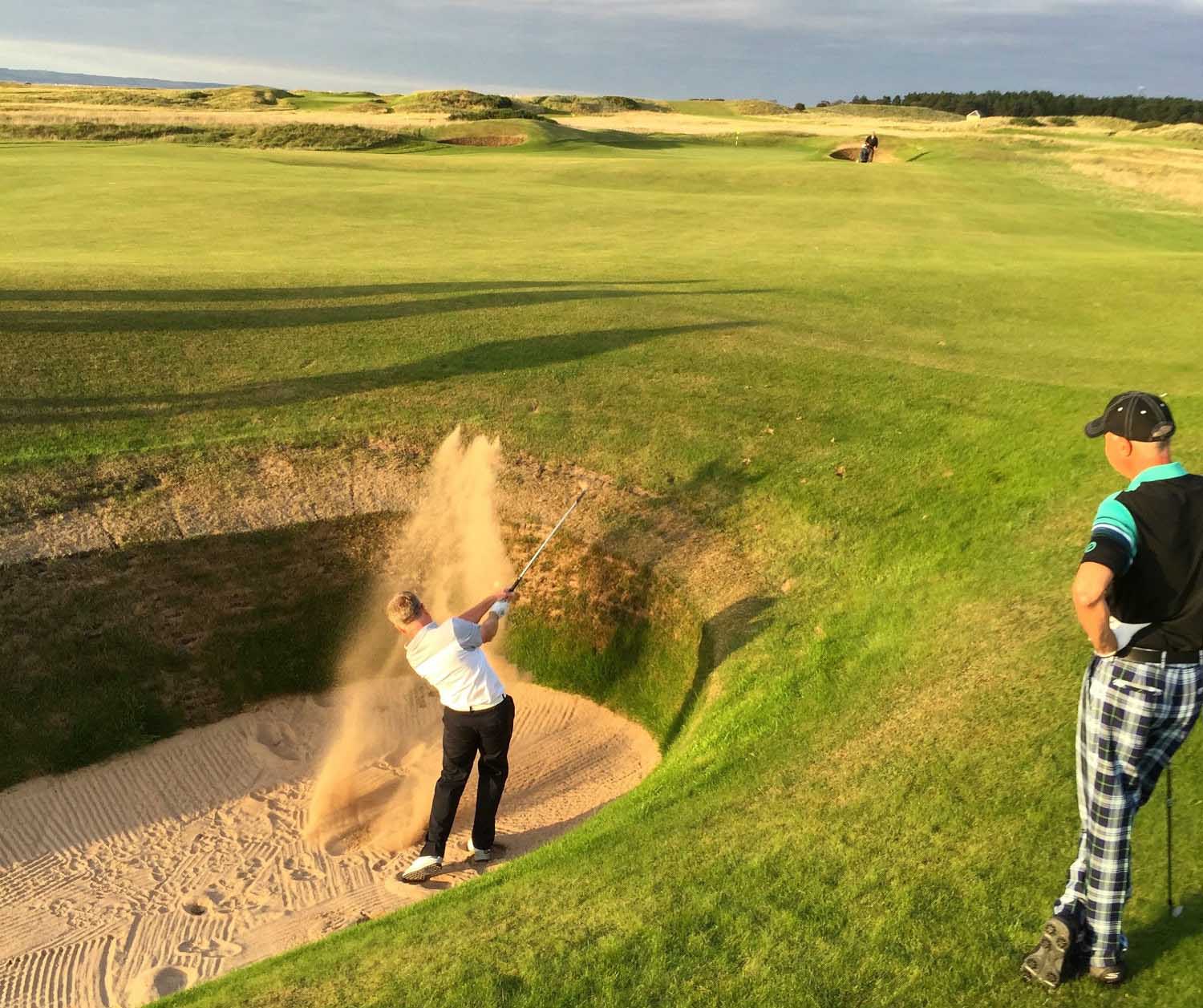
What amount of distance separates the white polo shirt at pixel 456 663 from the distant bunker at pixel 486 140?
50.8m

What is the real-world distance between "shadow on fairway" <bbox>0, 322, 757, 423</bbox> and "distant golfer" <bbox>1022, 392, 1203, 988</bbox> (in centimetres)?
1014

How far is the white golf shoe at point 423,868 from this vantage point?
26.4ft

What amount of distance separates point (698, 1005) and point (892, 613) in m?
4.77

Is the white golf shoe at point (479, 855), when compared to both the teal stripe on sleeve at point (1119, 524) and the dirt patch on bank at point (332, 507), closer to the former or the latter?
the dirt patch on bank at point (332, 507)

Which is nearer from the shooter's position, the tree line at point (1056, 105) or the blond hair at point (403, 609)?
the blond hair at point (403, 609)

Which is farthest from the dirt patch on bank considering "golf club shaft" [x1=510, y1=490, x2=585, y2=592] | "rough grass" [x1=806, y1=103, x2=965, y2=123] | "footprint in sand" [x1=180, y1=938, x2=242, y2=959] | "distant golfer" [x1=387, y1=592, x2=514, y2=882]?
"rough grass" [x1=806, y1=103, x2=965, y2=123]

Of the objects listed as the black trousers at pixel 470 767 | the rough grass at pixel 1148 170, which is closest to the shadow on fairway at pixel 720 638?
the black trousers at pixel 470 767

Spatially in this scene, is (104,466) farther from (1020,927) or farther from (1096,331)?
(1096,331)

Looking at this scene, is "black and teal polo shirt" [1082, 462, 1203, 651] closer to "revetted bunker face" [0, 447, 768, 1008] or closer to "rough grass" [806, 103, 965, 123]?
"revetted bunker face" [0, 447, 768, 1008]

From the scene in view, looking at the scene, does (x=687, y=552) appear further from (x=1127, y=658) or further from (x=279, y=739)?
(x=1127, y=658)

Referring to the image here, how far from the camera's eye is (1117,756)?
4.48 metres

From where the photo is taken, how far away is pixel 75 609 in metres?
9.55

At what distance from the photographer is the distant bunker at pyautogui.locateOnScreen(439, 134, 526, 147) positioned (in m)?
53.7

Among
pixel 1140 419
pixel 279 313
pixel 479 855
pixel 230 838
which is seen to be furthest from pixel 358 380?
pixel 1140 419
